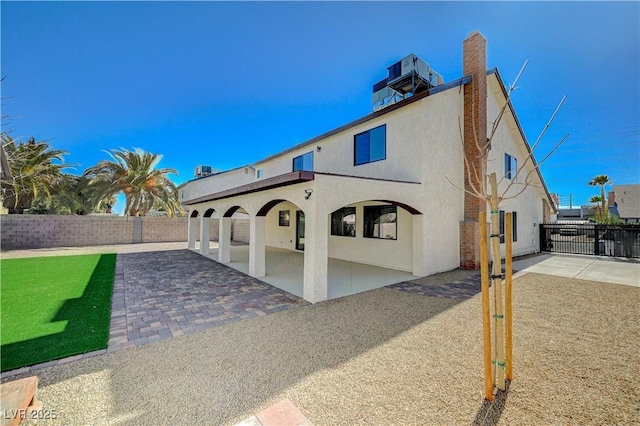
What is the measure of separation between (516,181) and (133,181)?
26.2 metres

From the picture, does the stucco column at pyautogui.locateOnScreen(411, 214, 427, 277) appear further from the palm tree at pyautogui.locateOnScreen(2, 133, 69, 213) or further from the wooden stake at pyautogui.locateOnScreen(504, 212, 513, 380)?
the palm tree at pyautogui.locateOnScreen(2, 133, 69, 213)

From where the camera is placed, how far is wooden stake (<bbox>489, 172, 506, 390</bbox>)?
3035 millimetres

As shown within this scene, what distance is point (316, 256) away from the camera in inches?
273

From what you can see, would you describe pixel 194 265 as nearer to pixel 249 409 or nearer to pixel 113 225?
pixel 249 409

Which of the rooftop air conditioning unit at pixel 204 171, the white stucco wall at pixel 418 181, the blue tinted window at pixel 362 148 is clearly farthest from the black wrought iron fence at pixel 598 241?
the rooftop air conditioning unit at pixel 204 171

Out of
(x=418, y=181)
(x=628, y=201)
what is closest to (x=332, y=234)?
(x=418, y=181)

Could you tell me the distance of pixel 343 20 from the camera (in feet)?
30.3

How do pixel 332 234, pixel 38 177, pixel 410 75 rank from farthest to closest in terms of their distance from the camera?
pixel 38 177
pixel 332 234
pixel 410 75

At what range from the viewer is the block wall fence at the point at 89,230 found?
58.0 feet

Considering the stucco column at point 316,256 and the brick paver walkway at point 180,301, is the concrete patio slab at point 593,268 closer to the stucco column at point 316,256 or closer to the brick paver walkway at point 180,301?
the stucco column at point 316,256

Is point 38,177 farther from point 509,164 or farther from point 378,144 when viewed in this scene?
point 509,164

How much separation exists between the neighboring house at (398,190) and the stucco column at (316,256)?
0.03 m

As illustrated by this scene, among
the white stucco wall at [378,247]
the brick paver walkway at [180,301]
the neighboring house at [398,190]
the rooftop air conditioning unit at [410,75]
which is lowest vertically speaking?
the brick paver walkway at [180,301]

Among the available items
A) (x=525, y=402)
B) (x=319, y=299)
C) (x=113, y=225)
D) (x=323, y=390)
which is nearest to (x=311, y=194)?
(x=319, y=299)
